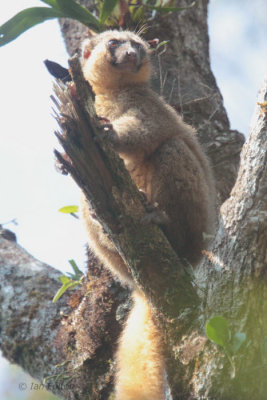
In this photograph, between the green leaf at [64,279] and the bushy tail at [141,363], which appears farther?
the green leaf at [64,279]

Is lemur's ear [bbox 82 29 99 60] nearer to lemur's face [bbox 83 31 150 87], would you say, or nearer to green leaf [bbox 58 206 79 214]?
lemur's face [bbox 83 31 150 87]

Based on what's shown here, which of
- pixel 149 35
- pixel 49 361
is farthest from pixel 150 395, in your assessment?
pixel 149 35

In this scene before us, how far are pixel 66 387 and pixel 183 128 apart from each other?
2679 millimetres

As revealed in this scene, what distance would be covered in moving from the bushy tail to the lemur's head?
99.7 inches

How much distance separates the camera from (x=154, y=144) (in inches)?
169

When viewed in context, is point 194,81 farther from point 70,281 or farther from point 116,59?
point 70,281

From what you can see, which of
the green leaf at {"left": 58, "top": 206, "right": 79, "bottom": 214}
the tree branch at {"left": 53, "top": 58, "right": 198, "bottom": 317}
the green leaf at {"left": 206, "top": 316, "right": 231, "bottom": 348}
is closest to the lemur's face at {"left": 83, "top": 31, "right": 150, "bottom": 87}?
the green leaf at {"left": 58, "top": 206, "right": 79, "bottom": 214}

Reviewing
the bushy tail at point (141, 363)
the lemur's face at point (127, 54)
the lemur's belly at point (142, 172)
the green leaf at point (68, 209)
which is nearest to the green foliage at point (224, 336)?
the bushy tail at point (141, 363)

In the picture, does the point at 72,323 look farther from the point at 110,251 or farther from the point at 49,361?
the point at 110,251

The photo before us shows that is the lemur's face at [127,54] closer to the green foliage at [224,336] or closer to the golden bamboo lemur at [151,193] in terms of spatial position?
the golden bamboo lemur at [151,193]

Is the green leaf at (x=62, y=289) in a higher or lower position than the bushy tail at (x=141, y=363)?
higher

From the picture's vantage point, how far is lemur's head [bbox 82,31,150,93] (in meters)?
5.23

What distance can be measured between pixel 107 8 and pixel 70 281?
3.10 m

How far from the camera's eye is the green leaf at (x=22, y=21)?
554 cm
